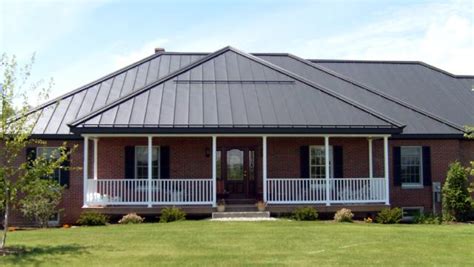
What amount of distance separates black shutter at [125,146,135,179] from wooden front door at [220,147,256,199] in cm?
346

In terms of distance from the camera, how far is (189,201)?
59.3 feet

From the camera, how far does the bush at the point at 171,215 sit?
56.6ft

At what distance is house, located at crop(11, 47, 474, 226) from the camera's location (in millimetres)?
18016

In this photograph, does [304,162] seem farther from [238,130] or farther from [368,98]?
[368,98]

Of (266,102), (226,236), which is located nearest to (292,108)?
(266,102)

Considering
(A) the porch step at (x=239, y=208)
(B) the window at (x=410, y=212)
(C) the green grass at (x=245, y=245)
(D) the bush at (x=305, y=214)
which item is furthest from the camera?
(B) the window at (x=410, y=212)

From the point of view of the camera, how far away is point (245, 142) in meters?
20.4

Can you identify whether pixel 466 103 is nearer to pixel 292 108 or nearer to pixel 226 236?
pixel 292 108

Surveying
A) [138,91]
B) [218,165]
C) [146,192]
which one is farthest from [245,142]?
[138,91]

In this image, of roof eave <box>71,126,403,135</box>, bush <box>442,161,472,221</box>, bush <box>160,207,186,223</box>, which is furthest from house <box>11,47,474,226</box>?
bush <box>442,161,472,221</box>

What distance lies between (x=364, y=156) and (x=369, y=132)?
2.41m

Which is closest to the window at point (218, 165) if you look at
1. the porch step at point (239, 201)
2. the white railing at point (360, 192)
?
the porch step at point (239, 201)

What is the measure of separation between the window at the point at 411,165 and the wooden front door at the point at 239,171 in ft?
19.9

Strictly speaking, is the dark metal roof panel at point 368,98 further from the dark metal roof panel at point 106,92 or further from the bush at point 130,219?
the bush at point 130,219
